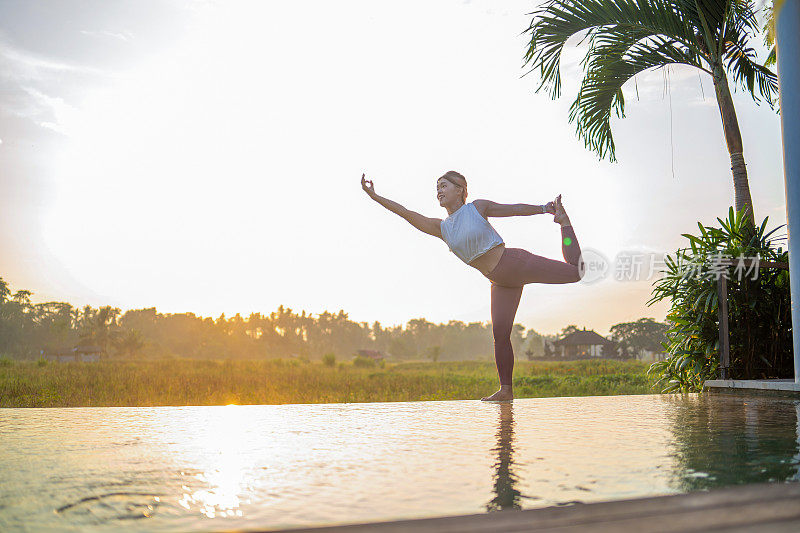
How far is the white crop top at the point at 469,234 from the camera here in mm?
3975

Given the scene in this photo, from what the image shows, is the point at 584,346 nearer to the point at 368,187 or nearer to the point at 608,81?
the point at 608,81

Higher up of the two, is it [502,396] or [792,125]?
[792,125]

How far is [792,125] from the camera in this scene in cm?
421

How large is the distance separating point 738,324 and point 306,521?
5297 mm

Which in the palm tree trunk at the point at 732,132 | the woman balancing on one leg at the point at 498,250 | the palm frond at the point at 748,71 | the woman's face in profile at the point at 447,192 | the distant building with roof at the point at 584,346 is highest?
the palm frond at the point at 748,71

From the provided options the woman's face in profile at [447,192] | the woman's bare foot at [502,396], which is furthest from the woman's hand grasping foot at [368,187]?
the woman's bare foot at [502,396]

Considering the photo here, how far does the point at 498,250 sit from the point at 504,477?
8.87 ft

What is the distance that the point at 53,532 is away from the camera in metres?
0.97

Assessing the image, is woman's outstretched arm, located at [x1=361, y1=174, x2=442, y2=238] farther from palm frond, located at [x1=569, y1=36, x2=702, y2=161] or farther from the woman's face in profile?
palm frond, located at [x1=569, y1=36, x2=702, y2=161]

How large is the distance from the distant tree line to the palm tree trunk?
6431cm

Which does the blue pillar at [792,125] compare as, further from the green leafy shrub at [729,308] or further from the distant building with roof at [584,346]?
the distant building with roof at [584,346]

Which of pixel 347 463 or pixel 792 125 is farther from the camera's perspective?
pixel 792 125

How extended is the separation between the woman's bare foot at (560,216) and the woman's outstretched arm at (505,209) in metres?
0.13

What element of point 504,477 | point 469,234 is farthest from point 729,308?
point 504,477
